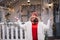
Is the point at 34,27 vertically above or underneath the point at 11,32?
above

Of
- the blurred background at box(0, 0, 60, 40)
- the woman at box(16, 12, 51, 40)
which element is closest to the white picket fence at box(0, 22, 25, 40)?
the blurred background at box(0, 0, 60, 40)

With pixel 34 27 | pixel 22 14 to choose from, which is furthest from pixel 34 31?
pixel 22 14

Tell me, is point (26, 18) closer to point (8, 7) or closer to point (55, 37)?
point (8, 7)

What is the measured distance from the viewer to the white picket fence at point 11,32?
794 centimetres

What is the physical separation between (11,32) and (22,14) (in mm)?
3467

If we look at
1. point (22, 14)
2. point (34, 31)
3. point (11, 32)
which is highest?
point (22, 14)

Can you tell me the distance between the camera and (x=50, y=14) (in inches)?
392

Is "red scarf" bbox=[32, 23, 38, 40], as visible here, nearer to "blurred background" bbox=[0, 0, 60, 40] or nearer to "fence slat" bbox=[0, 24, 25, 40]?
"blurred background" bbox=[0, 0, 60, 40]

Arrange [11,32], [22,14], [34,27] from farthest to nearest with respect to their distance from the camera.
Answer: [22,14] < [11,32] < [34,27]

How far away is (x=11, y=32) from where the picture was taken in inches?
316

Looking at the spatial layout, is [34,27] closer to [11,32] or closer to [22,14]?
[11,32]

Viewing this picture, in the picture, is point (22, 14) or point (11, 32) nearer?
point (11, 32)

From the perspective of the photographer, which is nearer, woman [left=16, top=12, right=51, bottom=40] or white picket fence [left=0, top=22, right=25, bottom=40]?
woman [left=16, top=12, right=51, bottom=40]

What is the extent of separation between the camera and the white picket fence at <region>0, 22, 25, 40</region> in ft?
26.1
